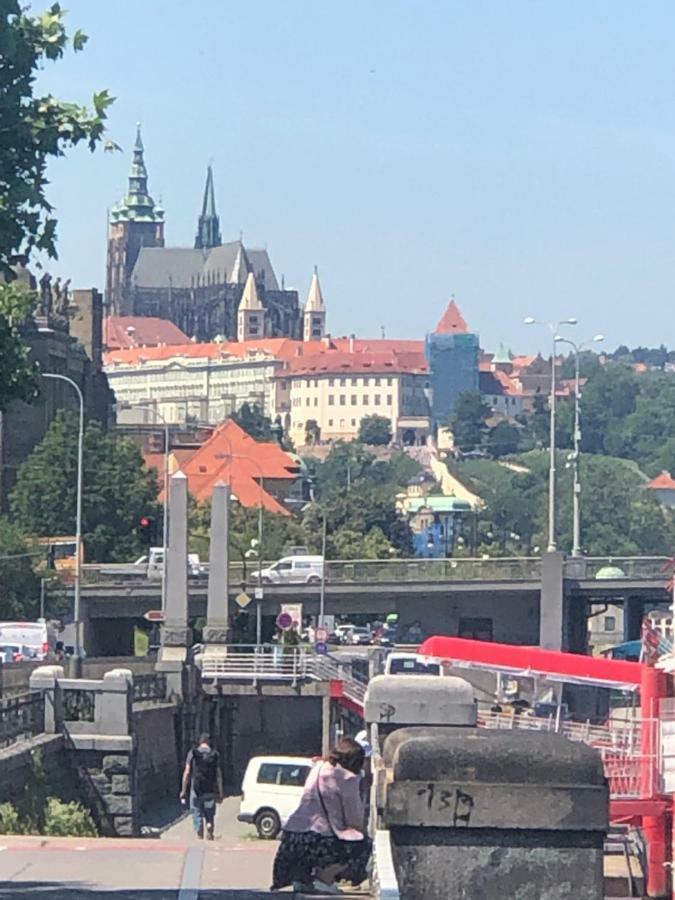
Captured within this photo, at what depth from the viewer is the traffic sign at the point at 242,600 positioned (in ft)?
251

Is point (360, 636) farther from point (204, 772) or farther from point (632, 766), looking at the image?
point (632, 766)

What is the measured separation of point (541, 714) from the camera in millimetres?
43562

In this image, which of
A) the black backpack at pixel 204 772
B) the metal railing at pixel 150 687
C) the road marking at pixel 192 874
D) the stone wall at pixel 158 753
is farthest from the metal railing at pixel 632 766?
the metal railing at pixel 150 687

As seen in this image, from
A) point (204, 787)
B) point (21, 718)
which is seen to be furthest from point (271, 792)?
point (204, 787)

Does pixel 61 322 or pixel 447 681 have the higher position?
pixel 61 322

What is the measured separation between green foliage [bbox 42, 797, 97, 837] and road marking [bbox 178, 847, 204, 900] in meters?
10.8

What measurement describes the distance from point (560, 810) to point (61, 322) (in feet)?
388

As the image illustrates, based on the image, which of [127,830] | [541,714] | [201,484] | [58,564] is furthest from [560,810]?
[201,484]

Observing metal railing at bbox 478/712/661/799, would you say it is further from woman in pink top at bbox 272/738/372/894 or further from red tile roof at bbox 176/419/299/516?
red tile roof at bbox 176/419/299/516

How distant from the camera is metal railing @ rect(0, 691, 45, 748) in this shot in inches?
1308

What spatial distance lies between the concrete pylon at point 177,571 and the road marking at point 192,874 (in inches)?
1605

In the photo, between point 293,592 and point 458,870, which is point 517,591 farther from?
point 458,870

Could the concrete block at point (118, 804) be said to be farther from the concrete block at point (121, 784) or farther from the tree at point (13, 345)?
the tree at point (13, 345)

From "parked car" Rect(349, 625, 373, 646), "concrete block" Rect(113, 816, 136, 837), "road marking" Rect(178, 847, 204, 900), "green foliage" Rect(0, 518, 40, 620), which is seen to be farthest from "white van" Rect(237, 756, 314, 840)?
"parked car" Rect(349, 625, 373, 646)
